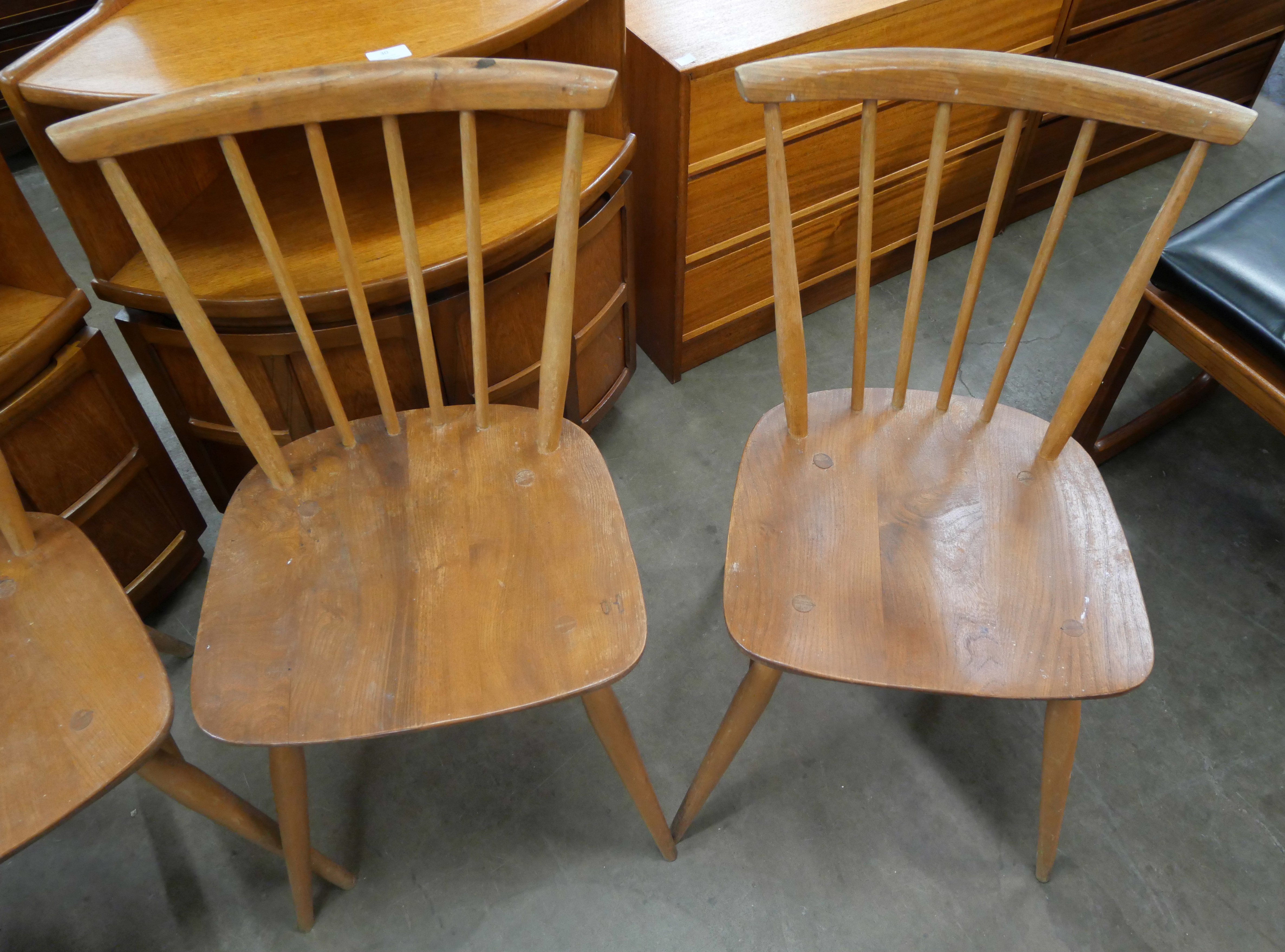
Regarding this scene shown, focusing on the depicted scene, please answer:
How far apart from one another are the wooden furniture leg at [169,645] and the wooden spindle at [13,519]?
0.33 meters

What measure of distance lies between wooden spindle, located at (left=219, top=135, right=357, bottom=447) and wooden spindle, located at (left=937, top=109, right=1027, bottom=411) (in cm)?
73

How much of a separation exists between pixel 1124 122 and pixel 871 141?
26 cm

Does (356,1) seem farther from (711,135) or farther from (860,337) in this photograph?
(860,337)

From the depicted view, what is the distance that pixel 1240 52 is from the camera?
2197 mm

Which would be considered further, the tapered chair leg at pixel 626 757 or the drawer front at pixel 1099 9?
the drawer front at pixel 1099 9

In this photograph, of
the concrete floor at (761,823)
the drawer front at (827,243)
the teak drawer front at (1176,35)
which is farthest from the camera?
the teak drawer front at (1176,35)

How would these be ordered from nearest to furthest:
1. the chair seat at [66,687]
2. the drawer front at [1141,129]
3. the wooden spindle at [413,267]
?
the chair seat at [66,687] → the wooden spindle at [413,267] → the drawer front at [1141,129]

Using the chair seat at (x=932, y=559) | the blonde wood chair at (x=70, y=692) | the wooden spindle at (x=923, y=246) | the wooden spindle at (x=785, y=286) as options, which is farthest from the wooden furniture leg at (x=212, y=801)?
the wooden spindle at (x=923, y=246)

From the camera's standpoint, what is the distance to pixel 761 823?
4.19ft

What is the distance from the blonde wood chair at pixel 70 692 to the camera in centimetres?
82

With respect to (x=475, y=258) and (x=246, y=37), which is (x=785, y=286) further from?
(x=246, y=37)

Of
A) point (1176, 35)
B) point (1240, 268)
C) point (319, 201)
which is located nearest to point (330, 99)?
point (319, 201)

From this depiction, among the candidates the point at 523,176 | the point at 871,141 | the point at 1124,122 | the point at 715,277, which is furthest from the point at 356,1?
the point at 1124,122

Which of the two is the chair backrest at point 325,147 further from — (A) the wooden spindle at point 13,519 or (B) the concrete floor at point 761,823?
(B) the concrete floor at point 761,823
